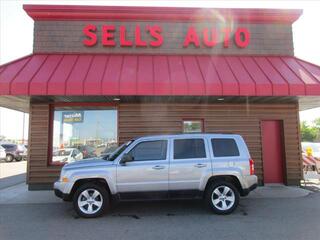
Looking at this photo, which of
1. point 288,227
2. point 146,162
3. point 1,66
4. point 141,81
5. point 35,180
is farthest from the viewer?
point 35,180

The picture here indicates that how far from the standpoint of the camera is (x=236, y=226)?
6117 millimetres

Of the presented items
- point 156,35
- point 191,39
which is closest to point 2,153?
point 156,35

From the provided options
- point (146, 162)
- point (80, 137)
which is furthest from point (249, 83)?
point (80, 137)

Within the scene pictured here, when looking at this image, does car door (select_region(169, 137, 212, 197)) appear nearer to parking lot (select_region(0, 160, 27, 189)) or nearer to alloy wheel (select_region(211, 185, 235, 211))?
alloy wheel (select_region(211, 185, 235, 211))

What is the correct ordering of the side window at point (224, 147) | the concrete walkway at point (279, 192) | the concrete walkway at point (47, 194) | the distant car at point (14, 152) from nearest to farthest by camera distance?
the side window at point (224, 147) → the concrete walkway at point (47, 194) → the concrete walkway at point (279, 192) → the distant car at point (14, 152)

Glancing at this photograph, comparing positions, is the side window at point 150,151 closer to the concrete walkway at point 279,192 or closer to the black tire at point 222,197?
the black tire at point 222,197

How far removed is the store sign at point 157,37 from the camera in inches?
431

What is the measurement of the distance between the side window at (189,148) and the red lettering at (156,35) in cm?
522

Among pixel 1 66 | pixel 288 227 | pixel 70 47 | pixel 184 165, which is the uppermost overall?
pixel 70 47

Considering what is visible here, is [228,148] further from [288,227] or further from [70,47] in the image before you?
[70,47]

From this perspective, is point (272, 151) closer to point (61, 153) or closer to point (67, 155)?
point (67, 155)

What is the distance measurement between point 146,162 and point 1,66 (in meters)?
6.41

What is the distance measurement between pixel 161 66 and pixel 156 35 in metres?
1.81

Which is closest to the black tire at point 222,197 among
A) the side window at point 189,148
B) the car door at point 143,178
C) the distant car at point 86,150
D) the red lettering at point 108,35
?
the side window at point 189,148
